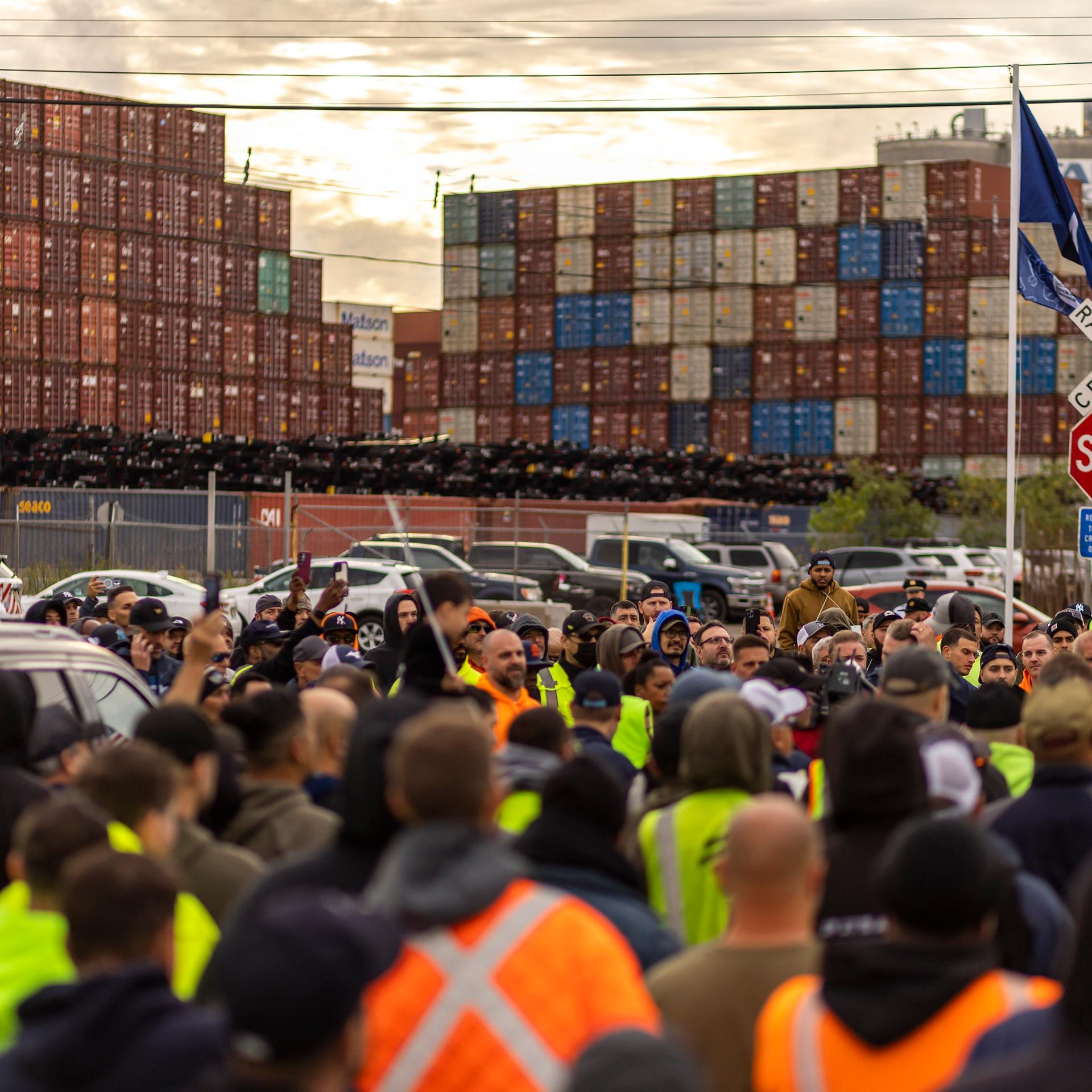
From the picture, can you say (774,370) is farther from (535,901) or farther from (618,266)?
(535,901)

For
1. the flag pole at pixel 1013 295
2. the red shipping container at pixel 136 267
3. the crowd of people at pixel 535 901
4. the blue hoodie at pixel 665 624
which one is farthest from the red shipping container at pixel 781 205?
the crowd of people at pixel 535 901

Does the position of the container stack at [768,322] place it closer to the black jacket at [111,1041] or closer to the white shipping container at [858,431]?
the white shipping container at [858,431]

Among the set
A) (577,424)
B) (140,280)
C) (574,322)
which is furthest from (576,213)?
(140,280)

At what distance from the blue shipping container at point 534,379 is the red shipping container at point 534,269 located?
283 cm

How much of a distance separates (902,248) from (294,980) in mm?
68155

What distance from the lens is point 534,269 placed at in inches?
2943

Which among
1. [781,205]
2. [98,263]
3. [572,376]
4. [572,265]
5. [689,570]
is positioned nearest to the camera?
[689,570]

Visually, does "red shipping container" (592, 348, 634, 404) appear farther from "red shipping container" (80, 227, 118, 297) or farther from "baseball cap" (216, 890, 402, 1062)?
"baseball cap" (216, 890, 402, 1062)

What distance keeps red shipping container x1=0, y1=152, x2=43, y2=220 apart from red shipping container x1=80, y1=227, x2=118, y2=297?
72.1 inches

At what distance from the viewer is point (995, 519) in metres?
53.8

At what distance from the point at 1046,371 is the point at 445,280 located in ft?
90.3

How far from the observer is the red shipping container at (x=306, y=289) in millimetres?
62125

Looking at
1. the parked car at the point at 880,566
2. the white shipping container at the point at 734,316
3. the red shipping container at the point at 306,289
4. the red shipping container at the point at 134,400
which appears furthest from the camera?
the white shipping container at the point at 734,316

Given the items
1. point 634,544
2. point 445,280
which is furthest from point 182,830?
point 445,280
